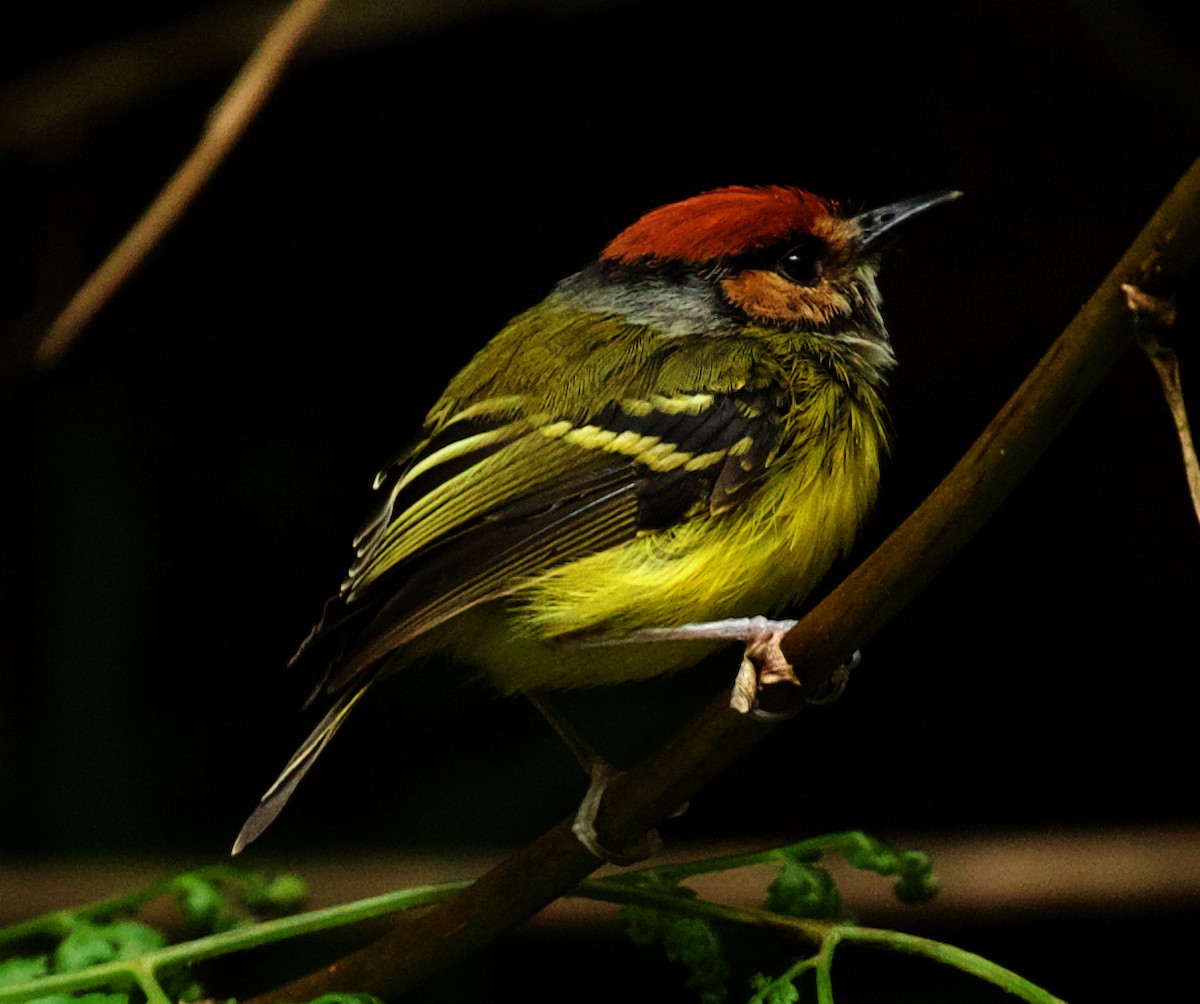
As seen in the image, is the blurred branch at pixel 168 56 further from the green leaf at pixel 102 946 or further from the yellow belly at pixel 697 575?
the green leaf at pixel 102 946

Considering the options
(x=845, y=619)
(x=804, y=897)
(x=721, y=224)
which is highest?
(x=721, y=224)

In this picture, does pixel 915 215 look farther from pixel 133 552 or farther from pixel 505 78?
pixel 133 552

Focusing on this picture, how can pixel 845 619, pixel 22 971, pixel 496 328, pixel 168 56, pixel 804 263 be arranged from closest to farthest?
pixel 845 619, pixel 22 971, pixel 804 263, pixel 168 56, pixel 496 328

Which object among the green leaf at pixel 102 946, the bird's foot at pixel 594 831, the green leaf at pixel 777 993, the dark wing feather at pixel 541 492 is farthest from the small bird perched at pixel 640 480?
the green leaf at pixel 777 993

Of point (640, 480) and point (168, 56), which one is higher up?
point (168, 56)

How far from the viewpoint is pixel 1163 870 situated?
256 cm

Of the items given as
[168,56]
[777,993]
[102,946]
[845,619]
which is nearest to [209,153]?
[168,56]

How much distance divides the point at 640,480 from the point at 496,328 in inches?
48.2

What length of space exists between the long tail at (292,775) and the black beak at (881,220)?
3.33 feet

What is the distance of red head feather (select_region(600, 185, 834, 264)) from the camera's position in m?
2.13

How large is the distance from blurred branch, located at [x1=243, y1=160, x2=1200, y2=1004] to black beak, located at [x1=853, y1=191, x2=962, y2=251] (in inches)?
40.7

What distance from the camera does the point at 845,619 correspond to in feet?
4.06

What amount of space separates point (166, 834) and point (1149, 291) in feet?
7.17

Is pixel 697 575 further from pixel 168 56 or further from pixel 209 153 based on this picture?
pixel 168 56
